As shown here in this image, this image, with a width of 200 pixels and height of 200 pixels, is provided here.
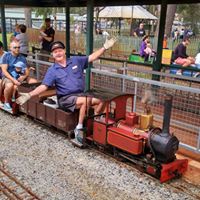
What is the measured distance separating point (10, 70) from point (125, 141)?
12.1ft

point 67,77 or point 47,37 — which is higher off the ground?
point 47,37

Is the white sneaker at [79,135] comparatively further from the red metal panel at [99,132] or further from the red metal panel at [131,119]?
the red metal panel at [131,119]

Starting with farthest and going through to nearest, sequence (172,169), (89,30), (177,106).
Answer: (89,30), (177,106), (172,169)

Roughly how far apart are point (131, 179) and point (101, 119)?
112 centimetres

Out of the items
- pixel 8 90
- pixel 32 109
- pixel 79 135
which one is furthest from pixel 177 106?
pixel 8 90

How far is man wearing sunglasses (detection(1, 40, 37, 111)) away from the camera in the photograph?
268 inches

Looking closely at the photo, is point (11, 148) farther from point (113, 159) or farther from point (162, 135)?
point (162, 135)

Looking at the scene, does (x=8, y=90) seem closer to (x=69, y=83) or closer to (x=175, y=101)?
(x=69, y=83)

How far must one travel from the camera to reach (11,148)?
5.32 metres

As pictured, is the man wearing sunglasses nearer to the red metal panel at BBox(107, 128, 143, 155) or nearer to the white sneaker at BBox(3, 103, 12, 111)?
the white sneaker at BBox(3, 103, 12, 111)

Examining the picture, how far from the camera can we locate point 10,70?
6.94m

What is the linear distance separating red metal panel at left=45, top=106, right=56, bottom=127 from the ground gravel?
290 millimetres

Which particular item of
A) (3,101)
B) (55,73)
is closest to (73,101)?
(55,73)

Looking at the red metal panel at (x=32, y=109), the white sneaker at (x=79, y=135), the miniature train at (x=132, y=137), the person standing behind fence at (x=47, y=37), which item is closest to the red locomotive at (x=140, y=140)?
the miniature train at (x=132, y=137)
